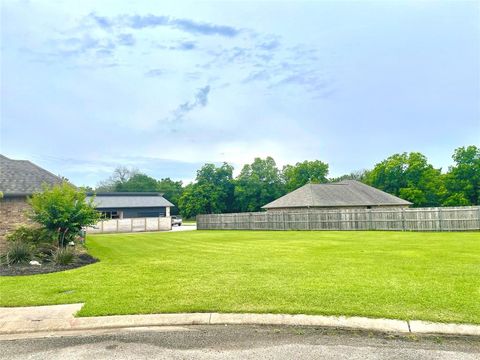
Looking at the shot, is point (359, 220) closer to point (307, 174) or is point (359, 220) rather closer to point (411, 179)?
point (411, 179)

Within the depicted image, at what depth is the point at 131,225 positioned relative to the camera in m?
38.1

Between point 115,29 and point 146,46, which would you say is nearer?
point 115,29

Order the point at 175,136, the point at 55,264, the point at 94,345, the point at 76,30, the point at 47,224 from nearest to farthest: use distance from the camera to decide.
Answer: the point at 94,345, the point at 55,264, the point at 47,224, the point at 76,30, the point at 175,136

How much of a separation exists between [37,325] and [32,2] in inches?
518

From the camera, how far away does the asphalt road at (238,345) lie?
420cm

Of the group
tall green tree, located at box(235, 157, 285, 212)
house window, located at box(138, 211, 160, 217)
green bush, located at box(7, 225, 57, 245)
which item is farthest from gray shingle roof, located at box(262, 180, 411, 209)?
green bush, located at box(7, 225, 57, 245)

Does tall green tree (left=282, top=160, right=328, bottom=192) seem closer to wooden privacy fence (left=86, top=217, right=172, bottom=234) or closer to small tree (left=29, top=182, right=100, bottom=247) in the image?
wooden privacy fence (left=86, top=217, right=172, bottom=234)

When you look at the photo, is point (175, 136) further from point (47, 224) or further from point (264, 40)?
point (47, 224)

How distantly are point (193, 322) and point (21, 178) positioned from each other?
14.1m

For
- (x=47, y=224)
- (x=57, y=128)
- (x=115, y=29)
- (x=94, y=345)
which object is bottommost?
(x=94, y=345)

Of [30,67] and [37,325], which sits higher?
[30,67]

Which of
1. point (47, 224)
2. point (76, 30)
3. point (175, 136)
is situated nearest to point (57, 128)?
point (76, 30)

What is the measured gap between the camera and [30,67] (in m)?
16.6

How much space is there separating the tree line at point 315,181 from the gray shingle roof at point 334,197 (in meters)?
14.9
